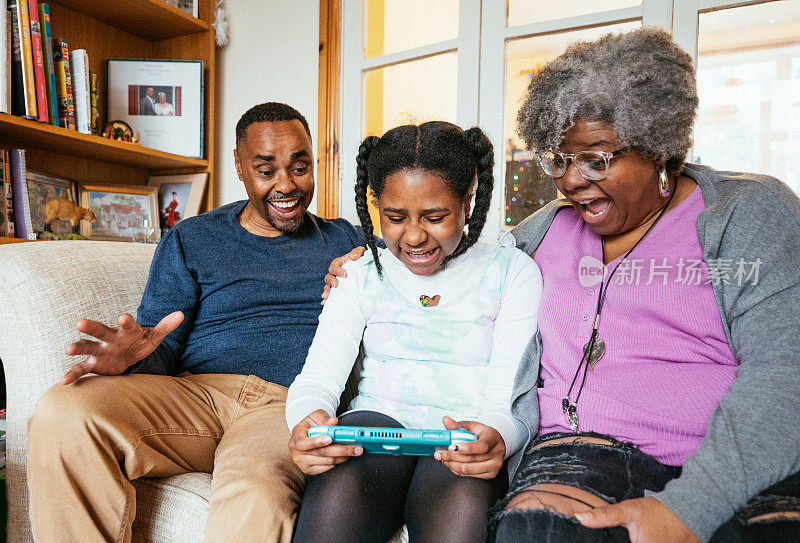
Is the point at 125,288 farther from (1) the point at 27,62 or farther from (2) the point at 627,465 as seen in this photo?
(2) the point at 627,465

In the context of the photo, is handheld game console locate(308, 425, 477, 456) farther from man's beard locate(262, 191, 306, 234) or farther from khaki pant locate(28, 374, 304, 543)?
man's beard locate(262, 191, 306, 234)

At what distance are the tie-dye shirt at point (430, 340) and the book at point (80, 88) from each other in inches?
53.5

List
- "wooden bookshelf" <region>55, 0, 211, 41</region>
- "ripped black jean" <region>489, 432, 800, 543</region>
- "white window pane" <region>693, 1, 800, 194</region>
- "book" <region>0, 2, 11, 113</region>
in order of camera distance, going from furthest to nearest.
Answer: "wooden bookshelf" <region>55, 0, 211, 41</region>
"book" <region>0, 2, 11, 113</region>
"white window pane" <region>693, 1, 800, 194</region>
"ripped black jean" <region>489, 432, 800, 543</region>

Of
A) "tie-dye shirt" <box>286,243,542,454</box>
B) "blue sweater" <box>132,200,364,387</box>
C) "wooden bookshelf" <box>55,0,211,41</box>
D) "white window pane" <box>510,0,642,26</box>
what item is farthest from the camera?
"wooden bookshelf" <box>55,0,211,41</box>

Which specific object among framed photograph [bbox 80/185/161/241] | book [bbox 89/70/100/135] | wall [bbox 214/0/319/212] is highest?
wall [bbox 214/0/319/212]

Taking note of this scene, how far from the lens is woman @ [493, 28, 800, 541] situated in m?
0.88

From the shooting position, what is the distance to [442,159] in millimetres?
1202

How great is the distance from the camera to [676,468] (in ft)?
3.36

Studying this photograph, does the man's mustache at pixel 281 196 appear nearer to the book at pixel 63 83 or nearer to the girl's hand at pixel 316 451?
the girl's hand at pixel 316 451

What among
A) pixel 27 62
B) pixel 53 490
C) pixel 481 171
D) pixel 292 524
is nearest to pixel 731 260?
pixel 481 171

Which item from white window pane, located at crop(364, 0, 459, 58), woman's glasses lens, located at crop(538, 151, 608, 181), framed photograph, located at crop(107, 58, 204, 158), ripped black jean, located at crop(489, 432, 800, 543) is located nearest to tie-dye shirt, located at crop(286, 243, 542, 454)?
ripped black jean, located at crop(489, 432, 800, 543)

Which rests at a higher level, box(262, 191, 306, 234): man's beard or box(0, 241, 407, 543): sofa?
box(262, 191, 306, 234): man's beard

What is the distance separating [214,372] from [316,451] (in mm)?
606

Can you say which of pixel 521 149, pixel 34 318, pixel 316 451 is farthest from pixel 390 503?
pixel 521 149
